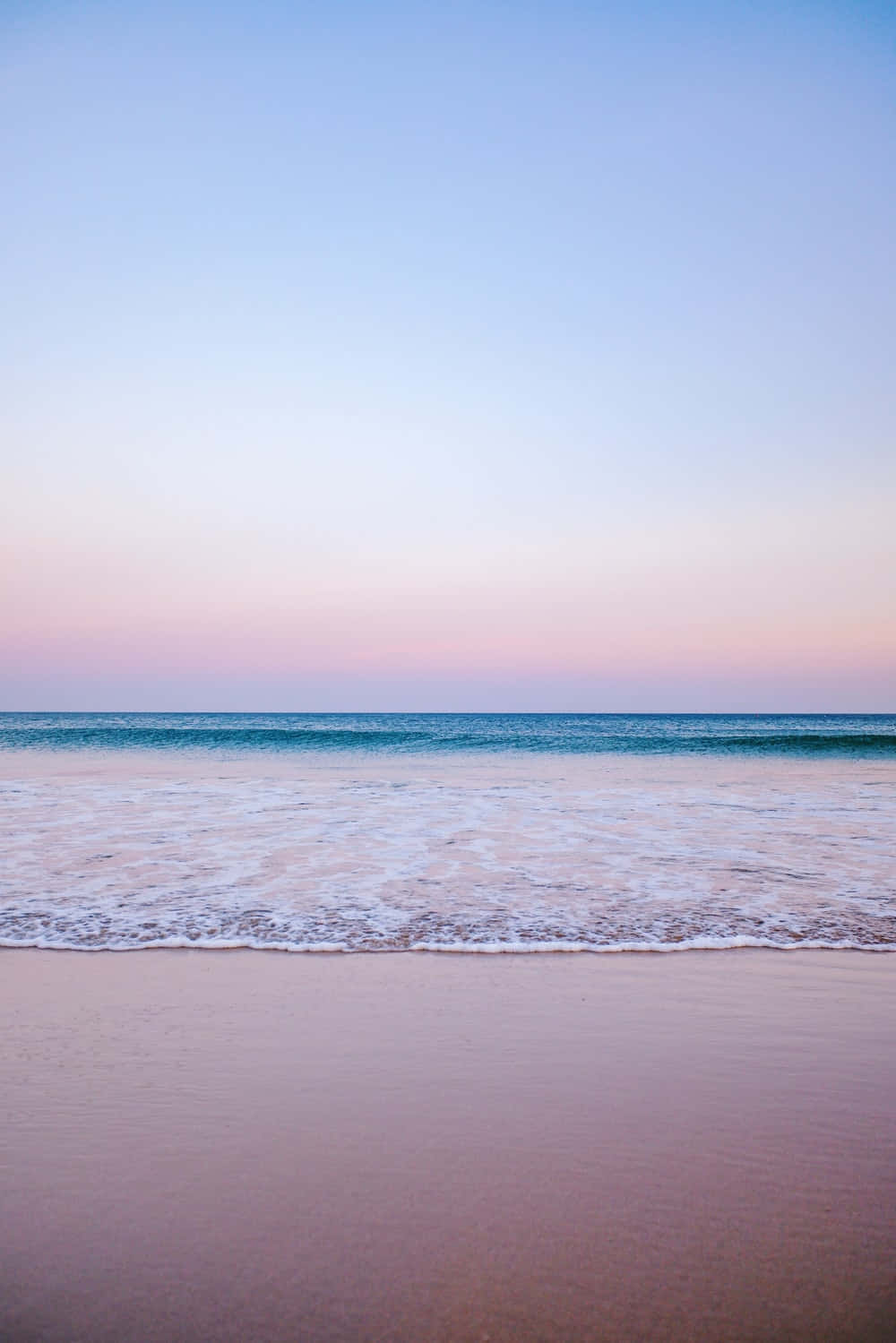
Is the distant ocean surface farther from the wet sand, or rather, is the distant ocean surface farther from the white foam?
the wet sand

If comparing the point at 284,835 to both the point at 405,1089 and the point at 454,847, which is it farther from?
the point at 405,1089

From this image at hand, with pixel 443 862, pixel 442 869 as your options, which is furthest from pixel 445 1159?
pixel 443 862

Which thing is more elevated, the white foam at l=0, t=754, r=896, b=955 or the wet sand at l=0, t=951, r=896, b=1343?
the wet sand at l=0, t=951, r=896, b=1343

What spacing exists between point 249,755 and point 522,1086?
2588 cm

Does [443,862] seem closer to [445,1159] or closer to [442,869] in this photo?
[442,869]

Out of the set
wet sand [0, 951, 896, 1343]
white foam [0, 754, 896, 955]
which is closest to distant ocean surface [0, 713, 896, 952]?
white foam [0, 754, 896, 955]

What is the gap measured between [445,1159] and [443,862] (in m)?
5.42

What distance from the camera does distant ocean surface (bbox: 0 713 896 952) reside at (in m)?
5.75

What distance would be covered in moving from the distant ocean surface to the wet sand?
1.06 metres

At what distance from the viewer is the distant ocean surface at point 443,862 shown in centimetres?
575

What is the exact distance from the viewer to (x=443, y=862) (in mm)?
8281

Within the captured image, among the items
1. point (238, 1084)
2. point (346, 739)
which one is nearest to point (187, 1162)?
point (238, 1084)

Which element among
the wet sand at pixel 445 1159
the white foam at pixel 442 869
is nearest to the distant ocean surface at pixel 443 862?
the white foam at pixel 442 869

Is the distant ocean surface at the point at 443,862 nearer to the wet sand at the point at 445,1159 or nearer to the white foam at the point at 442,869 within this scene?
the white foam at the point at 442,869
